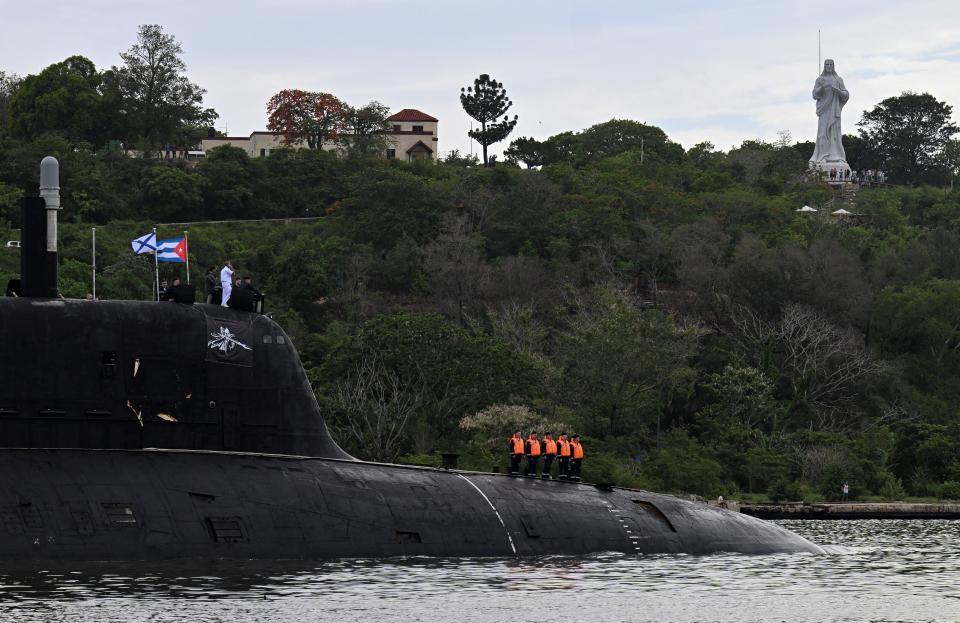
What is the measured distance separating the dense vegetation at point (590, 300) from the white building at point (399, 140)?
18779mm

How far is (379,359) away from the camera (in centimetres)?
5788

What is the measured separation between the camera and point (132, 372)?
2434 cm

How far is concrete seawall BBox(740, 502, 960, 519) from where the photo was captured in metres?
53.8

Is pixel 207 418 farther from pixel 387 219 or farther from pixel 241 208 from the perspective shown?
pixel 241 208

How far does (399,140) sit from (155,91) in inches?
Result: 1254

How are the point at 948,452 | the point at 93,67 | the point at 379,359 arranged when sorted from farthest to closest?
the point at 93,67 < the point at 948,452 < the point at 379,359

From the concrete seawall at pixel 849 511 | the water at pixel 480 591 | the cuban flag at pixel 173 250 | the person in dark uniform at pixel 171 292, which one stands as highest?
the cuban flag at pixel 173 250

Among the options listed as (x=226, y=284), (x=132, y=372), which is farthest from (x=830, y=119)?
(x=132, y=372)

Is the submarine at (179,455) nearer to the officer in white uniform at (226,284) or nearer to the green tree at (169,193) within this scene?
the officer in white uniform at (226,284)

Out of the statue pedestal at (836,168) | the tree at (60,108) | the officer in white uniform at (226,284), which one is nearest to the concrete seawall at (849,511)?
the officer in white uniform at (226,284)

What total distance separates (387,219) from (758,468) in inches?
1594

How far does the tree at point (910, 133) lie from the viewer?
150875 millimetres

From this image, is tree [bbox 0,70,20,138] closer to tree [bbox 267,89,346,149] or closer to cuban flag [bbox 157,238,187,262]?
tree [bbox 267,89,346,149]

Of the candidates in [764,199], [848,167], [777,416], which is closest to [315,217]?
[764,199]
